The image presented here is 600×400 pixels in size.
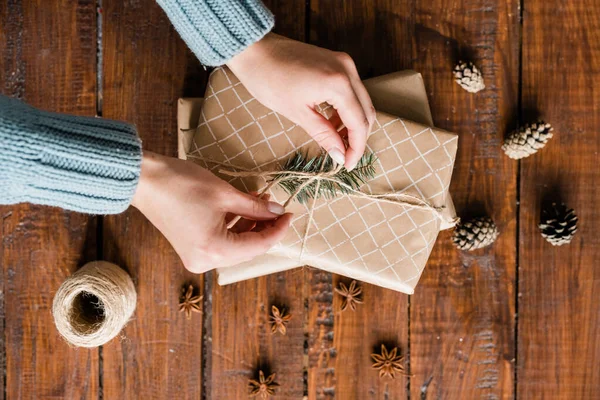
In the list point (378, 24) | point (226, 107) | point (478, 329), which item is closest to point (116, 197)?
point (226, 107)

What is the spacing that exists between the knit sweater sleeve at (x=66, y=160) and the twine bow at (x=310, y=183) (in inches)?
5.5

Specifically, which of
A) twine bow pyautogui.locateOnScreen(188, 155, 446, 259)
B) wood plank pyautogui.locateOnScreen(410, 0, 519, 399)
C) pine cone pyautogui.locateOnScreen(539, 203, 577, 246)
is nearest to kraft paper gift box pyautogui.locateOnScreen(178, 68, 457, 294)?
twine bow pyautogui.locateOnScreen(188, 155, 446, 259)

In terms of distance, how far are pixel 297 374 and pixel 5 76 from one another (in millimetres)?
731

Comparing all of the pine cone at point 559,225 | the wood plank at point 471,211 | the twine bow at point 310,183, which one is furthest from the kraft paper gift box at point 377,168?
the pine cone at point 559,225

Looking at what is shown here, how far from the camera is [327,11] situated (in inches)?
36.4

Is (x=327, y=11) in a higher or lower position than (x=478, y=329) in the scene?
higher

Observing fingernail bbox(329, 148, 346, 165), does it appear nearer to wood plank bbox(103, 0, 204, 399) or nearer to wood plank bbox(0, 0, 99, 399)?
wood plank bbox(103, 0, 204, 399)

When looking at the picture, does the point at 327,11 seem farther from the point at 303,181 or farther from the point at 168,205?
the point at 168,205

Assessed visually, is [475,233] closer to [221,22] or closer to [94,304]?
[221,22]

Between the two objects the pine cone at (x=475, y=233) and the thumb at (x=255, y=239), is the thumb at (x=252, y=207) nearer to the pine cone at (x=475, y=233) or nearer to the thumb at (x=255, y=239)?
the thumb at (x=255, y=239)

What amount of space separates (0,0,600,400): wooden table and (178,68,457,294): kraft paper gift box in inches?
4.0

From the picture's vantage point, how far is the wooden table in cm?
92

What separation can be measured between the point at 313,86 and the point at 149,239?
429 mm

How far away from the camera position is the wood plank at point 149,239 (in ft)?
3.02
